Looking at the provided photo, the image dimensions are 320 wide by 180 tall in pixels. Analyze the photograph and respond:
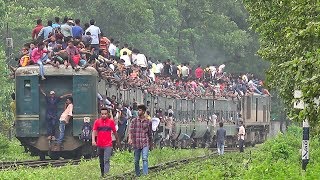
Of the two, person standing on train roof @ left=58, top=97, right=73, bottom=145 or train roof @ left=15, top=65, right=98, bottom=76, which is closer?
person standing on train roof @ left=58, top=97, right=73, bottom=145

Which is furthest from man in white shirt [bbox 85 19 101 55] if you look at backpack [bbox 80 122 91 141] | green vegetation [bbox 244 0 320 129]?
green vegetation [bbox 244 0 320 129]

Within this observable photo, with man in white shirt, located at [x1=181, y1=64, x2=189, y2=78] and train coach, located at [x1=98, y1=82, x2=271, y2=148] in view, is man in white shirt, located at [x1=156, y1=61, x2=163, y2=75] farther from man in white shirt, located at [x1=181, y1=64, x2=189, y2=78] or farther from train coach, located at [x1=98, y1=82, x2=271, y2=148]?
man in white shirt, located at [x1=181, y1=64, x2=189, y2=78]

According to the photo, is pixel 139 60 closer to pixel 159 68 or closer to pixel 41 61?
pixel 159 68

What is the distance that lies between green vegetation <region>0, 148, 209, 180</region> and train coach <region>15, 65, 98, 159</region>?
1.46 metres

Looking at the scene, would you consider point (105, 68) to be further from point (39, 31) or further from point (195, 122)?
point (195, 122)

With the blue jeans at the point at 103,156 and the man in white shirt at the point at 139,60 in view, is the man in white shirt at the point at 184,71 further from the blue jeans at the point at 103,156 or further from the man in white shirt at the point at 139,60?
the blue jeans at the point at 103,156

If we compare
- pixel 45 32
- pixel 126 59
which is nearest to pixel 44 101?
pixel 45 32

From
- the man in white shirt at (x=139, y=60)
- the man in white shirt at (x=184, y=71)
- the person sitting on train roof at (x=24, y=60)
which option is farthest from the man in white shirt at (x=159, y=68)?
the person sitting on train roof at (x=24, y=60)

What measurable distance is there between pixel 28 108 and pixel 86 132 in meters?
1.91

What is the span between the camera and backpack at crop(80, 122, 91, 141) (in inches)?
1099

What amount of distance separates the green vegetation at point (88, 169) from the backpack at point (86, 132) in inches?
35.8

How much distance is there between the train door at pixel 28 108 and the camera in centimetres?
2848

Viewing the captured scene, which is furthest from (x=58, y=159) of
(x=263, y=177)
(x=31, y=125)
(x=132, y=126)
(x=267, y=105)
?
(x=267, y=105)

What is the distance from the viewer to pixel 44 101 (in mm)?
28656
